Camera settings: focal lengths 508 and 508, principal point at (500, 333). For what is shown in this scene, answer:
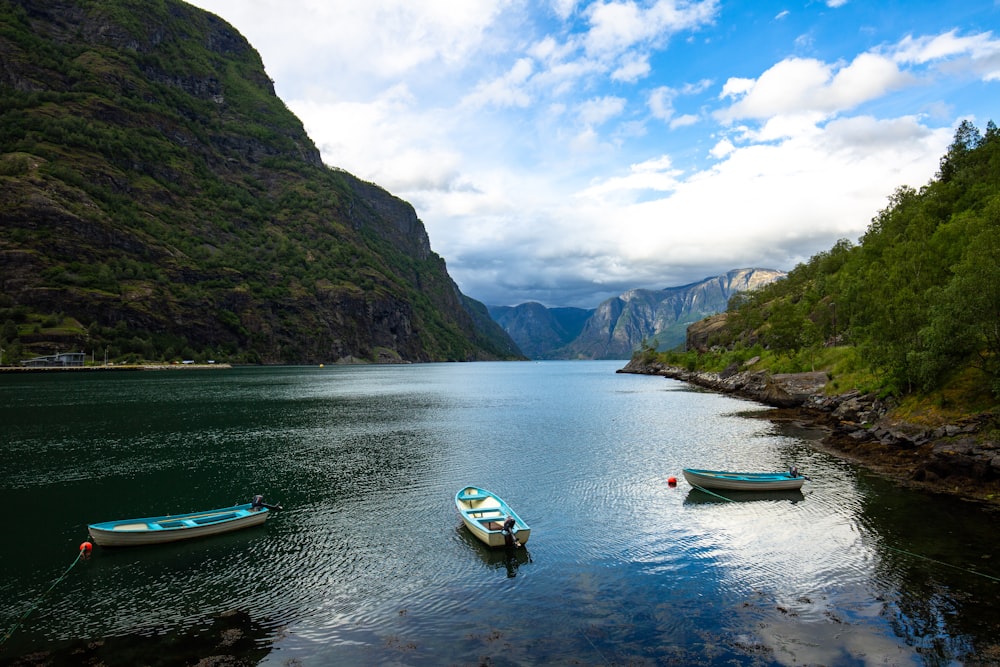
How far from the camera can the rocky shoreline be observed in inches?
1480

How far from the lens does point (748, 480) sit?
41.2m

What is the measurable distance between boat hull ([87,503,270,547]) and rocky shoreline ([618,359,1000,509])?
160 ft

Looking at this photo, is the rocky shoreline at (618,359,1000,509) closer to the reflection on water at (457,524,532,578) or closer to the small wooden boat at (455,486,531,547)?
the reflection on water at (457,524,532,578)

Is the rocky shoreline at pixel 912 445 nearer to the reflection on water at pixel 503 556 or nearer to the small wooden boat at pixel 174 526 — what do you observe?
the reflection on water at pixel 503 556

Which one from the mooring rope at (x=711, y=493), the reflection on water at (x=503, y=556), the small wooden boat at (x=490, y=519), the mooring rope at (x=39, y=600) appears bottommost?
the mooring rope at (x=39, y=600)

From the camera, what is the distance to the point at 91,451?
54.4 m

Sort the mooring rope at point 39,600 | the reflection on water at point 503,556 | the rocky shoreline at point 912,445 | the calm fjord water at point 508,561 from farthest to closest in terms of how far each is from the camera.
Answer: the rocky shoreline at point 912,445 → the reflection on water at point 503,556 → the mooring rope at point 39,600 → the calm fjord water at point 508,561

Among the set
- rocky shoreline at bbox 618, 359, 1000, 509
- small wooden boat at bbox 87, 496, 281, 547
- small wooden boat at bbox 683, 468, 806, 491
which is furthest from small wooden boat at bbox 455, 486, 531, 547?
rocky shoreline at bbox 618, 359, 1000, 509

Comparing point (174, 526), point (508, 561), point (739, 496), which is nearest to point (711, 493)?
point (739, 496)

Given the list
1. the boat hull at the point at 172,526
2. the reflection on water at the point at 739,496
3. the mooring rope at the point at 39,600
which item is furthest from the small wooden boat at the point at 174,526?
the reflection on water at the point at 739,496

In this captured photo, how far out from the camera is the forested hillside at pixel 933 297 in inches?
1734

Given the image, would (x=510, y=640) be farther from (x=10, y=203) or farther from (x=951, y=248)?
(x=10, y=203)

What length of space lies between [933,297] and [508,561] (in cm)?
5413

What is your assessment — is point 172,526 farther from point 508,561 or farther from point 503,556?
point 508,561
